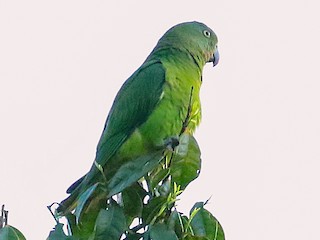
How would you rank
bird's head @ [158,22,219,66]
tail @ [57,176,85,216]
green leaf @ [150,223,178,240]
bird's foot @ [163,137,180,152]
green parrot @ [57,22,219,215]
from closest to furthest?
green leaf @ [150,223,178,240] < bird's foot @ [163,137,180,152] < tail @ [57,176,85,216] < green parrot @ [57,22,219,215] < bird's head @ [158,22,219,66]

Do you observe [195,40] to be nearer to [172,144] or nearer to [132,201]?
[172,144]

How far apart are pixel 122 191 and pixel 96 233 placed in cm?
17

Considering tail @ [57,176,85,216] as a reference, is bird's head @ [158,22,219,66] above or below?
above

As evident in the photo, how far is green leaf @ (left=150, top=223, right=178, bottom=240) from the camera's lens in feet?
6.75

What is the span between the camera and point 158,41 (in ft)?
16.6

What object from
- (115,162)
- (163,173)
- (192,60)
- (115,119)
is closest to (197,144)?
(163,173)

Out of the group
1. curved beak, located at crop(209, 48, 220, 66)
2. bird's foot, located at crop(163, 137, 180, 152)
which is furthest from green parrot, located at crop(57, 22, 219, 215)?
bird's foot, located at crop(163, 137, 180, 152)

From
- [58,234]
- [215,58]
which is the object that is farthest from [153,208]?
[215,58]

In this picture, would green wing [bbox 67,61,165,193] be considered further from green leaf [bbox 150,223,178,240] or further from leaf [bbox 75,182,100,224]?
green leaf [bbox 150,223,178,240]

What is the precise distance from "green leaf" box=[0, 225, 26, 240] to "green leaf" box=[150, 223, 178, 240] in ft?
1.49

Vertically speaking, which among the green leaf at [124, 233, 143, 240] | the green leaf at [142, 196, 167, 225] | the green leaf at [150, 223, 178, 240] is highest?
the green leaf at [142, 196, 167, 225]

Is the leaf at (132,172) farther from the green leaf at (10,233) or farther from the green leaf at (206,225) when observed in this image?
the green leaf at (10,233)

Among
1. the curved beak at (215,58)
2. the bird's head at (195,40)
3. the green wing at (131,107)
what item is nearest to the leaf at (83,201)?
the green wing at (131,107)

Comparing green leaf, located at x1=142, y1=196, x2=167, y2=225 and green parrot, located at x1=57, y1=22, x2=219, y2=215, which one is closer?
green leaf, located at x1=142, y1=196, x2=167, y2=225
